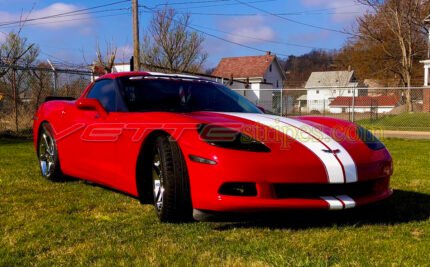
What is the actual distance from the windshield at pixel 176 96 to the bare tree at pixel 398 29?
24.5 m

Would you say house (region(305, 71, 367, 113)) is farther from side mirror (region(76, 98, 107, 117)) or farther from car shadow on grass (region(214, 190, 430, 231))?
side mirror (region(76, 98, 107, 117))

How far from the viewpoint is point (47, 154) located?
5297mm

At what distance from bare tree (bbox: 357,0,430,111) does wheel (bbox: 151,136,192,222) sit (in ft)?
84.6

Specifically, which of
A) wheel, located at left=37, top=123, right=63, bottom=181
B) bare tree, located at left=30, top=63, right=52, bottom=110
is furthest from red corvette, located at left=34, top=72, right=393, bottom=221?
bare tree, located at left=30, top=63, right=52, bottom=110

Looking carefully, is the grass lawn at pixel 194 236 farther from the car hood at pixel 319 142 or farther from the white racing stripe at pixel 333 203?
the car hood at pixel 319 142

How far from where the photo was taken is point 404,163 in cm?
690

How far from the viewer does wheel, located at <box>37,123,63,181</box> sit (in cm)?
501

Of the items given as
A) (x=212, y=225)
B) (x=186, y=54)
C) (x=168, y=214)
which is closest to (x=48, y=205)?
(x=168, y=214)

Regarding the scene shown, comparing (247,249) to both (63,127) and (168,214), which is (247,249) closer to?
(168,214)

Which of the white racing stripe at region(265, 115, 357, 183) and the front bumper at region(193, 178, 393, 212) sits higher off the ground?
the white racing stripe at region(265, 115, 357, 183)

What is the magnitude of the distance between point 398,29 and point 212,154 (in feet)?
109

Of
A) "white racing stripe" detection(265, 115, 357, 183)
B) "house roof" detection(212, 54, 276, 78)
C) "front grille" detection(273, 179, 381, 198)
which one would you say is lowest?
"front grille" detection(273, 179, 381, 198)

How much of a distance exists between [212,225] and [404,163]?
474cm

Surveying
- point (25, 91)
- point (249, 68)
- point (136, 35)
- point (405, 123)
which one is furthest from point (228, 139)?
point (249, 68)
